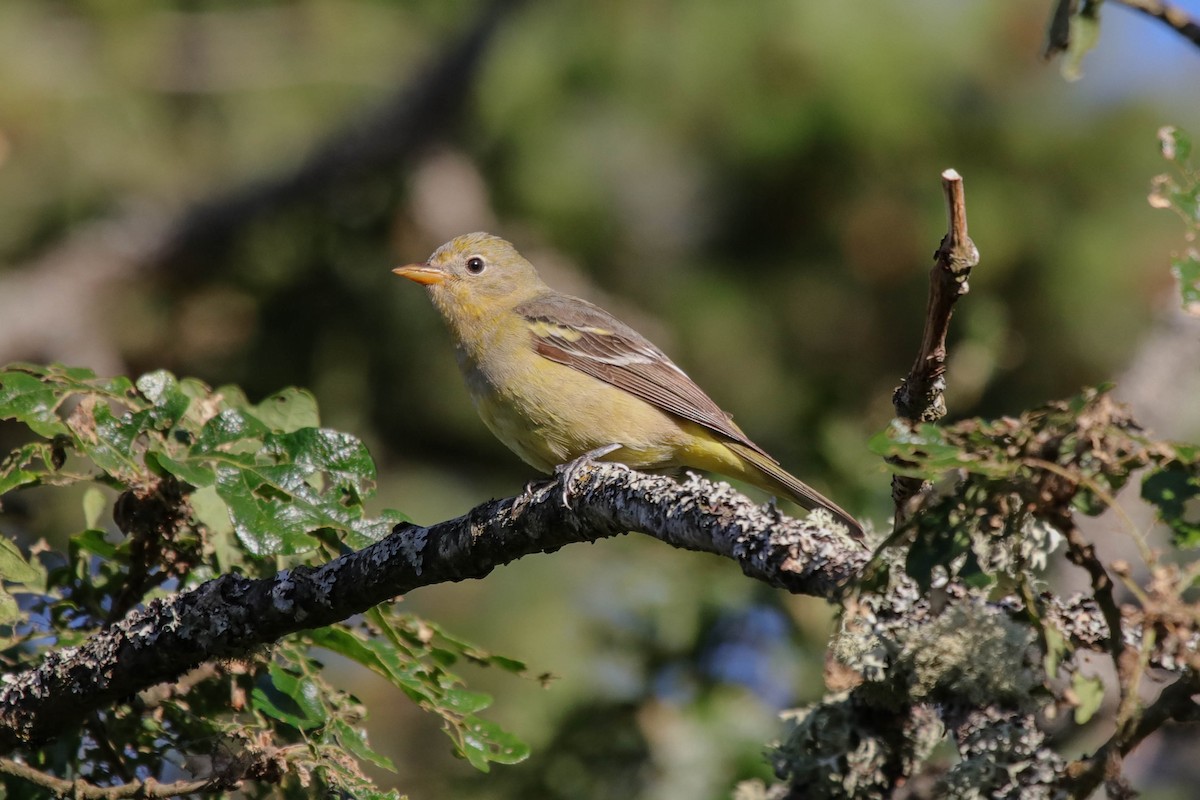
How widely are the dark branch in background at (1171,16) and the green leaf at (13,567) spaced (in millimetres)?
2913

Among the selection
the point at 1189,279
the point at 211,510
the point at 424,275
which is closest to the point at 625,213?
the point at 424,275

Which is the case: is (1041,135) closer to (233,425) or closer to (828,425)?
(828,425)

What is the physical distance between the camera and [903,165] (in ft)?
27.6

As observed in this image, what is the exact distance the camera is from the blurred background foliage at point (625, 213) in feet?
27.3

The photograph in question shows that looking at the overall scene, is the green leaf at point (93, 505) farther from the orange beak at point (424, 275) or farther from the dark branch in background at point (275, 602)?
the orange beak at point (424, 275)

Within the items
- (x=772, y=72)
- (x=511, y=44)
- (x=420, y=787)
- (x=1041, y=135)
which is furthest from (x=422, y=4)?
(x=420, y=787)

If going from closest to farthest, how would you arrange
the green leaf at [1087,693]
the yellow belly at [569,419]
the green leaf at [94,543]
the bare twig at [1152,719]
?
1. the bare twig at [1152,719]
2. the green leaf at [1087,693]
3. the green leaf at [94,543]
4. the yellow belly at [569,419]

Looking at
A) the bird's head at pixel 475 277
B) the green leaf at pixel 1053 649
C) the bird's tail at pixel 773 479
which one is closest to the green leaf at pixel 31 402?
the green leaf at pixel 1053 649

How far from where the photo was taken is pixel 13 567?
10.5 ft

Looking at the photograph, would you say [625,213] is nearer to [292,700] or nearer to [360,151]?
[360,151]

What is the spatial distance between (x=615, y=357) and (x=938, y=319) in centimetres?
351

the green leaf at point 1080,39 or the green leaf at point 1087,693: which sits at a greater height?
the green leaf at point 1080,39

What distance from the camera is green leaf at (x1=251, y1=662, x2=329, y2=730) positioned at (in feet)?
10.8

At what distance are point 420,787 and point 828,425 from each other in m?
2.65
